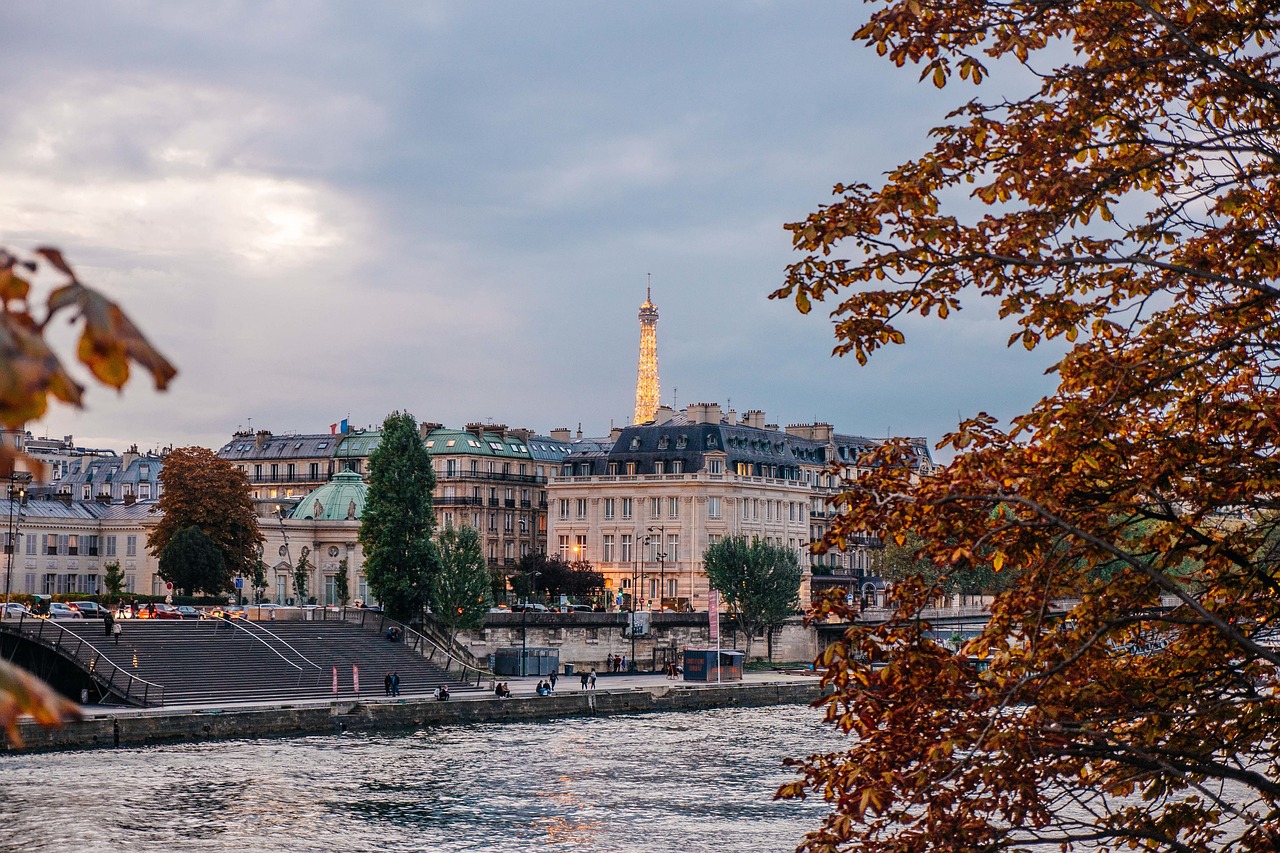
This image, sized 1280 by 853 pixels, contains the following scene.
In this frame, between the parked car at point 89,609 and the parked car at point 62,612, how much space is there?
0.63 m

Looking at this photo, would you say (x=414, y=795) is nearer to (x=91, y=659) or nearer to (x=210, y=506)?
(x=91, y=659)

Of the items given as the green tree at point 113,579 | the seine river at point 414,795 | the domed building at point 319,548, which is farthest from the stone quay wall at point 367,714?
the green tree at point 113,579

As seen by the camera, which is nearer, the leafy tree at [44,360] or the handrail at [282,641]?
the leafy tree at [44,360]

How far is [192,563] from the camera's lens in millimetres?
96250

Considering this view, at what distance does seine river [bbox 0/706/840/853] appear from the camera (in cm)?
3856

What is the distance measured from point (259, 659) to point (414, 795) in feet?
103

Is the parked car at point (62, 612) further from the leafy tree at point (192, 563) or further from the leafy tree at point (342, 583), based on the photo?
the leafy tree at point (342, 583)

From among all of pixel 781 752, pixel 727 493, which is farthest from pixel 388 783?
pixel 727 493

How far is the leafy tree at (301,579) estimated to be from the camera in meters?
114

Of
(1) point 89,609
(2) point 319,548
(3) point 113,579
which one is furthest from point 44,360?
(2) point 319,548

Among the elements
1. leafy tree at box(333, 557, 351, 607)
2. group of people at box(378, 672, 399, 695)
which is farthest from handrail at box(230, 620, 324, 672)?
leafy tree at box(333, 557, 351, 607)

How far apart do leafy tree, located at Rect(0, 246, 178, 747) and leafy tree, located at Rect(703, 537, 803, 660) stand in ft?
336

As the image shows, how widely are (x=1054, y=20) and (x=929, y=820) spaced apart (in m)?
6.10

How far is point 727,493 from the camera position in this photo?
405 feet
